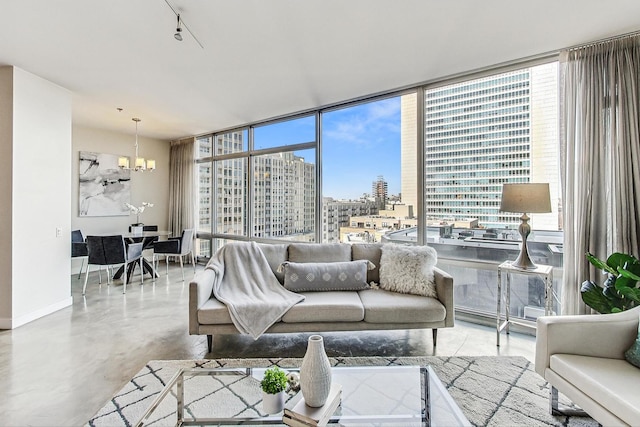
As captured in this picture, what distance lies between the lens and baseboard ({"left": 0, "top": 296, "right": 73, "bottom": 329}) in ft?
10.2

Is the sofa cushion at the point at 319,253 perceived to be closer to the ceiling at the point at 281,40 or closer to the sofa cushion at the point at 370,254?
the sofa cushion at the point at 370,254

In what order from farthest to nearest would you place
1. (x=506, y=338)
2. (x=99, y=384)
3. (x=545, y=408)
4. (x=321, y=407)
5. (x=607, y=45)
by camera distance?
(x=506, y=338), (x=607, y=45), (x=99, y=384), (x=545, y=408), (x=321, y=407)

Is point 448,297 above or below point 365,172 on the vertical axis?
below

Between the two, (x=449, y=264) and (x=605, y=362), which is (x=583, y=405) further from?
(x=449, y=264)

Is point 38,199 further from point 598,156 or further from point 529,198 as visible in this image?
point 598,156

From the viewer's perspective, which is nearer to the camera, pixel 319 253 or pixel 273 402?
pixel 273 402

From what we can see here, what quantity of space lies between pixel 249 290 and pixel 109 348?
129 cm

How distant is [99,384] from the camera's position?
6.97 ft

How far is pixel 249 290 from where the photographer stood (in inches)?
112

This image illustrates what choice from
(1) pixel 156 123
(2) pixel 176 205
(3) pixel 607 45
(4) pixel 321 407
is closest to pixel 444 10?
(3) pixel 607 45

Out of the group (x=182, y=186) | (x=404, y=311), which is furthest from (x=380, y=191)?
(x=182, y=186)

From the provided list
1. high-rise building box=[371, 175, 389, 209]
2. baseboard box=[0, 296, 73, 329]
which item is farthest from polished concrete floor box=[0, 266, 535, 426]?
high-rise building box=[371, 175, 389, 209]

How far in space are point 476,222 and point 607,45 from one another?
1825mm

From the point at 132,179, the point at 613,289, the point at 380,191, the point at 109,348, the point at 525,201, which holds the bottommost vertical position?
the point at 109,348
